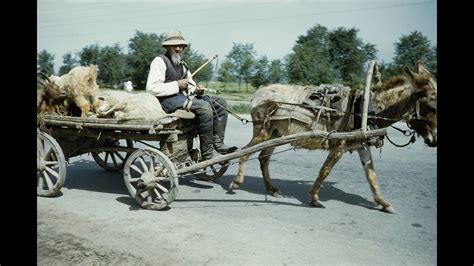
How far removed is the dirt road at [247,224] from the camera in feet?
13.7

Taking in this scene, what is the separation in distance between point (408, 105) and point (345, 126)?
89 cm

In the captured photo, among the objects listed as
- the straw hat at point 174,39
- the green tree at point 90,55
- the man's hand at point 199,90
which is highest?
the green tree at point 90,55

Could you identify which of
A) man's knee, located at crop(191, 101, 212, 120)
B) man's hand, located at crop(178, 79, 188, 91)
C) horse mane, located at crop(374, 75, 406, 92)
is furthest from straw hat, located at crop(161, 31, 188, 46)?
horse mane, located at crop(374, 75, 406, 92)

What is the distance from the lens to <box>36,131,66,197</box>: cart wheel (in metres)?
5.72

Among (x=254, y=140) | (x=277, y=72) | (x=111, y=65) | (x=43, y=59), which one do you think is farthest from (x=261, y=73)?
(x=254, y=140)

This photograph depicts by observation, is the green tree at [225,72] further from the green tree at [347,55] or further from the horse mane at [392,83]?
the horse mane at [392,83]

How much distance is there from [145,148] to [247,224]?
168 cm

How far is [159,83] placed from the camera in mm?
5762

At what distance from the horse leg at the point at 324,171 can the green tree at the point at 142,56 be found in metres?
35.9

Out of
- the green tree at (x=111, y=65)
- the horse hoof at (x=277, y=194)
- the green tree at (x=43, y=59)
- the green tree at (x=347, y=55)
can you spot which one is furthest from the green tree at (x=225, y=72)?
the horse hoof at (x=277, y=194)

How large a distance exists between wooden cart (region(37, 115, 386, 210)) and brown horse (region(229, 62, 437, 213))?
57 cm

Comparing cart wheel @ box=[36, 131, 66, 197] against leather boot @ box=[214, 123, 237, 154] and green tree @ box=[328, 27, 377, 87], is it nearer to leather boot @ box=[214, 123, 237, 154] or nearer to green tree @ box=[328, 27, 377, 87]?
leather boot @ box=[214, 123, 237, 154]
